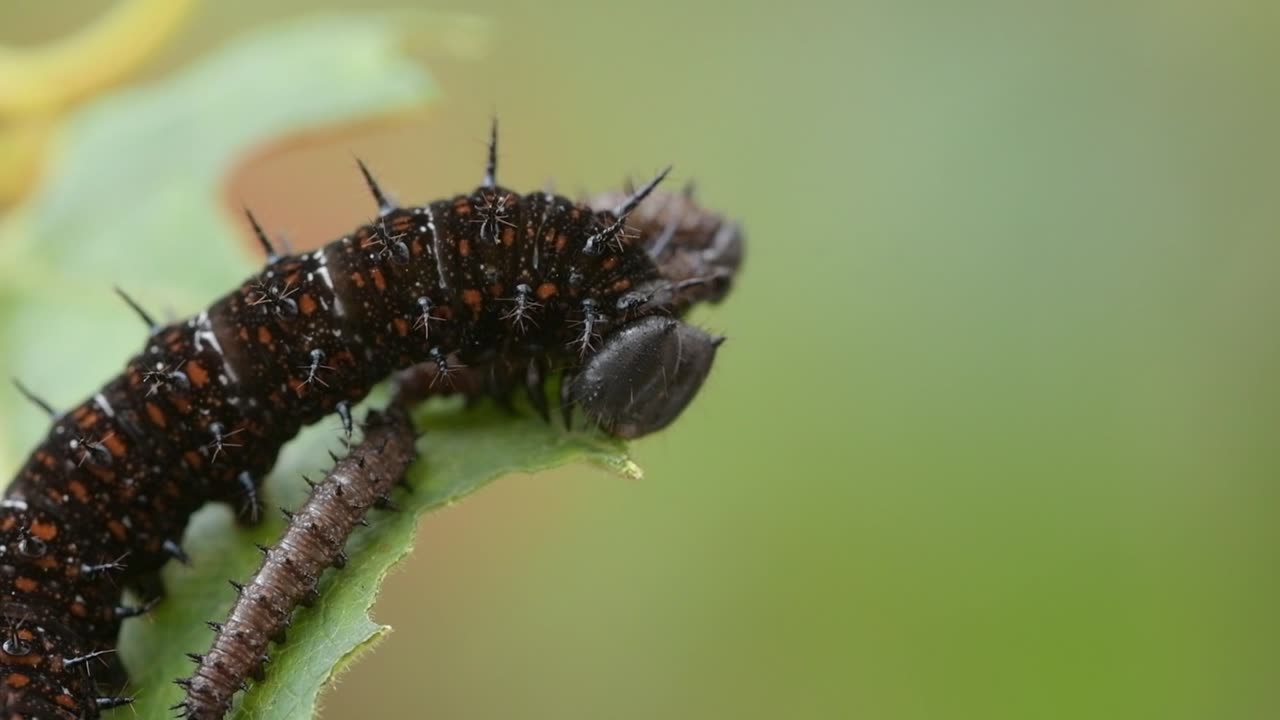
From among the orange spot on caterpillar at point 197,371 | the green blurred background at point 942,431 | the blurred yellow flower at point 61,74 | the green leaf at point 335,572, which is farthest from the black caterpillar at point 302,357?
the green blurred background at point 942,431

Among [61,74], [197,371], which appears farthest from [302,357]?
[61,74]

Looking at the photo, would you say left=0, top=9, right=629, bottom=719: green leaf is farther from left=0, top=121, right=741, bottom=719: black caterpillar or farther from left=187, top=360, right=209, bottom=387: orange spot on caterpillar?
left=187, top=360, right=209, bottom=387: orange spot on caterpillar

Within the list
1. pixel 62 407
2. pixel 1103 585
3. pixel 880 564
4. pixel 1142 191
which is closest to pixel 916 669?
pixel 880 564

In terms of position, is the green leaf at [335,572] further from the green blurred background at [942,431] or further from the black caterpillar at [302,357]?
the green blurred background at [942,431]

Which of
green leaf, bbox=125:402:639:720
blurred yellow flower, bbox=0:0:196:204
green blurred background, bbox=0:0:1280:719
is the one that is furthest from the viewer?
green blurred background, bbox=0:0:1280:719

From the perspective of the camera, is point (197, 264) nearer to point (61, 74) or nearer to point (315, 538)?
point (61, 74)

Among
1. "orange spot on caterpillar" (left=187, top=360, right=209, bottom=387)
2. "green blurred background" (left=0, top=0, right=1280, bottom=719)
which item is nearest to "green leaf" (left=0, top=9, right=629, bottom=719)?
"green blurred background" (left=0, top=0, right=1280, bottom=719)
